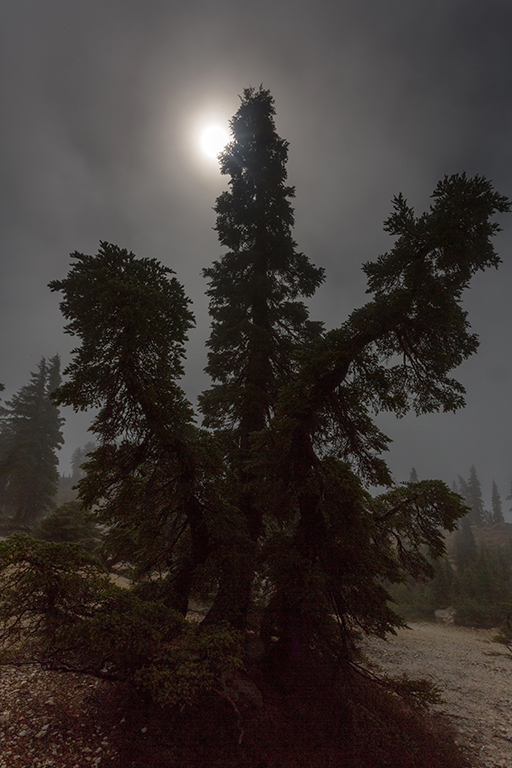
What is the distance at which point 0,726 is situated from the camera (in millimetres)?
5215

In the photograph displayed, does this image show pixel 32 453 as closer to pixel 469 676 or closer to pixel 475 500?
pixel 469 676

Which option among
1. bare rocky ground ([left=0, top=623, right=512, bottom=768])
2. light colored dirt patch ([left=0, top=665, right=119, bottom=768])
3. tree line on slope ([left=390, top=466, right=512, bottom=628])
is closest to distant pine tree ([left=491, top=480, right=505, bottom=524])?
tree line on slope ([left=390, top=466, right=512, bottom=628])

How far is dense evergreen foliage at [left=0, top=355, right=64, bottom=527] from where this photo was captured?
24.7 meters

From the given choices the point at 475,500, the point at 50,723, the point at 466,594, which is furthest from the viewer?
the point at 475,500

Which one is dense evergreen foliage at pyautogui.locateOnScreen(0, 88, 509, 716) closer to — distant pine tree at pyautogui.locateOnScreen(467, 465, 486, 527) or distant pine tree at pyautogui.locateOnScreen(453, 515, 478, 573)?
distant pine tree at pyautogui.locateOnScreen(453, 515, 478, 573)

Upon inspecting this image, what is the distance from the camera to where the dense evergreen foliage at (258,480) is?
15.4 feet

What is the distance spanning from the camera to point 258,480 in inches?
303

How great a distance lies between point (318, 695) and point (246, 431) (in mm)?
6514

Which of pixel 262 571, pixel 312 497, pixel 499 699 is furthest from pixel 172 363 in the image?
pixel 499 699

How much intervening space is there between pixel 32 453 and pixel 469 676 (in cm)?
3229

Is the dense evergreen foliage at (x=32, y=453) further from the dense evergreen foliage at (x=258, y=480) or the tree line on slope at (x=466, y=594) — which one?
the tree line on slope at (x=466, y=594)

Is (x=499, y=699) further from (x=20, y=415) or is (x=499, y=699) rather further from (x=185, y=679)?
(x=20, y=415)

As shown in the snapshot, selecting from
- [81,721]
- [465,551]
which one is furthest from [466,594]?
[81,721]

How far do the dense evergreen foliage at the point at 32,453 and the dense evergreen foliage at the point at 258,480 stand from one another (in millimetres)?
23113
